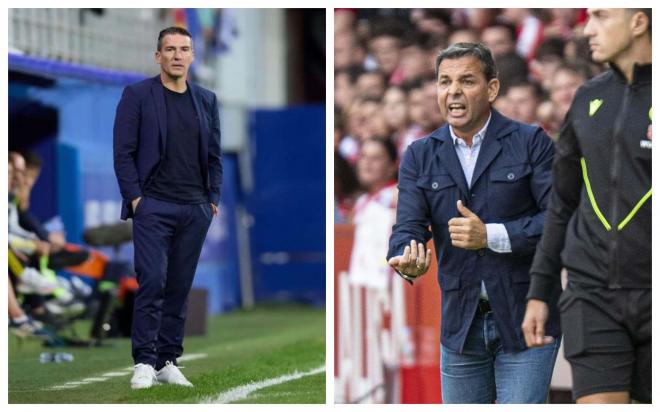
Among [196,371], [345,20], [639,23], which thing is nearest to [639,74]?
[639,23]

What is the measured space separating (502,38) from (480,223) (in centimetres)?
697

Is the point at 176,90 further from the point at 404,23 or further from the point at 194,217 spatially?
the point at 404,23

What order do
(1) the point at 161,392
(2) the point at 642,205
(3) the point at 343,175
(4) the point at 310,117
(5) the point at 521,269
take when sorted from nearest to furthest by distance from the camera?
1. (2) the point at 642,205
2. (5) the point at 521,269
3. (1) the point at 161,392
4. (3) the point at 343,175
5. (4) the point at 310,117

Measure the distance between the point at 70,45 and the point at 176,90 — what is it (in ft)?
22.3

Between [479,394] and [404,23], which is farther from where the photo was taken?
[404,23]

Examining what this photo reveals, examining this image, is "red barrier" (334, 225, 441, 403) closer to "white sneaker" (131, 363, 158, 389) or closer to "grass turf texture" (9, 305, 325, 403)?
A: "grass turf texture" (9, 305, 325, 403)

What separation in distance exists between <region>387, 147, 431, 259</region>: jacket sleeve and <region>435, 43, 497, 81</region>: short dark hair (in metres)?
0.45

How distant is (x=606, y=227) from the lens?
5.45 m

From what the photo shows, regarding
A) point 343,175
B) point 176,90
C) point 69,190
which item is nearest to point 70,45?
point 69,190

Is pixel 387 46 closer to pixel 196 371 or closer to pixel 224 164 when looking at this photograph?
pixel 224 164

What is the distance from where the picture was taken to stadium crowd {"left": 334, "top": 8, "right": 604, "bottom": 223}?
11570mm

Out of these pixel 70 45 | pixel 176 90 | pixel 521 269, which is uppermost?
pixel 70 45

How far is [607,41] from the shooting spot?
5570 mm

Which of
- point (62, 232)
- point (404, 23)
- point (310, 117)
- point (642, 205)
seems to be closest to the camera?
point (642, 205)
